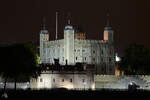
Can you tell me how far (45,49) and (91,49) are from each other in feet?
32.0

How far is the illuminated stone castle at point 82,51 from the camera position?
6176 inches

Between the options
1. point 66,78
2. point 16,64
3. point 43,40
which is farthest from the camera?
point 43,40

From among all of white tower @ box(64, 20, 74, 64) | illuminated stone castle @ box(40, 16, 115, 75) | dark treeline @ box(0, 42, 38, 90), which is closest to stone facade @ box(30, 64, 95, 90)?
dark treeline @ box(0, 42, 38, 90)

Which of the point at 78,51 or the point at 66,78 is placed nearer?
the point at 66,78

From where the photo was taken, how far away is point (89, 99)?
103438mm

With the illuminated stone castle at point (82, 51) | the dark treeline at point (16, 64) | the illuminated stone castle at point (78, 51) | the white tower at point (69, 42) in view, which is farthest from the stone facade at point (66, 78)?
the white tower at point (69, 42)

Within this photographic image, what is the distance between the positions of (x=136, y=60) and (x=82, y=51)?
11336 mm

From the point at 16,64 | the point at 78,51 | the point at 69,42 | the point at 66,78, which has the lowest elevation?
the point at 66,78

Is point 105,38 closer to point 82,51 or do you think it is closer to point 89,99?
point 82,51

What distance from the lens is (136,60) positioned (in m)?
153

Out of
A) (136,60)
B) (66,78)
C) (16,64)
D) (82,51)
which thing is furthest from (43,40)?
(16,64)

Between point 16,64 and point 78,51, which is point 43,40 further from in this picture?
point 16,64

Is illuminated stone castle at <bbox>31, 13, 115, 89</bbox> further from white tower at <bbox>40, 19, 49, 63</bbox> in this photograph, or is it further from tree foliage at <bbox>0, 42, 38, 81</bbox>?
tree foliage at <bbox>0, 42, 38, 81</bbox>

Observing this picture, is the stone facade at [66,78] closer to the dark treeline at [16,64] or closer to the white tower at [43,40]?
the dark treeline at [16,64]
